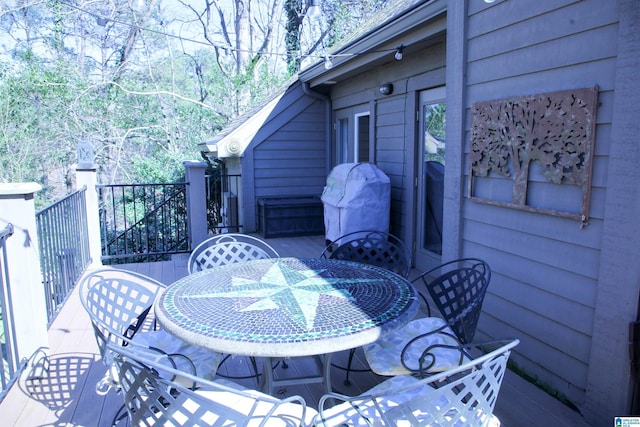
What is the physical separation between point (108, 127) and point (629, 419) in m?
13.2

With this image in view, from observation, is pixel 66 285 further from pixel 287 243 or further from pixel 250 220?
pixel 250 220

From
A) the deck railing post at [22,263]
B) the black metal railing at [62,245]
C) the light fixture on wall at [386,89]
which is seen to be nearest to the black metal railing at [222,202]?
the black metal railing at [62,245]

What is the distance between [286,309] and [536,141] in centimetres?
166

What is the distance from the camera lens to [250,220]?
7164 millimetres

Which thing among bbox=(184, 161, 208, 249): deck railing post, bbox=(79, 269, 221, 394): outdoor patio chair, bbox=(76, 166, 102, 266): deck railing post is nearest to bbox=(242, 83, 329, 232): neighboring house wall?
bbox=(184, 161, 208, 249): deck railing post

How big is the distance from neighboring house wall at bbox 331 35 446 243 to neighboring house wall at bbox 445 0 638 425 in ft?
4.16

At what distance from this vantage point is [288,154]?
282 inches

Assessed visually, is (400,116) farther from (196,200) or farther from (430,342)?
(430,342)

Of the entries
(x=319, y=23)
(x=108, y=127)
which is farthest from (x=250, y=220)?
(x=319, y=23)

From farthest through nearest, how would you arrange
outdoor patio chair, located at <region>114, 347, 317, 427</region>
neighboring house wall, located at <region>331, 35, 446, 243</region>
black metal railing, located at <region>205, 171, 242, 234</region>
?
1. black metal railing, located at <region>205, 171, 242, 234</region>
2. neighboring house wall, located at <region>331, 35, 446, 243</region>
3. outdoor patio chair, located at <region>114, 347, 317, 427</region>

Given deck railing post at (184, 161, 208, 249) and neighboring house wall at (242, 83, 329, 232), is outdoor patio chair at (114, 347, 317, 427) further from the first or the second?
neighboring house wall at (242, 83, 329, 232)

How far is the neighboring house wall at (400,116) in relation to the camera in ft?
14.5

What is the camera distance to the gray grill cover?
4.84 metres

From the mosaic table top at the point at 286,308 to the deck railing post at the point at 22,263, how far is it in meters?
0.92
